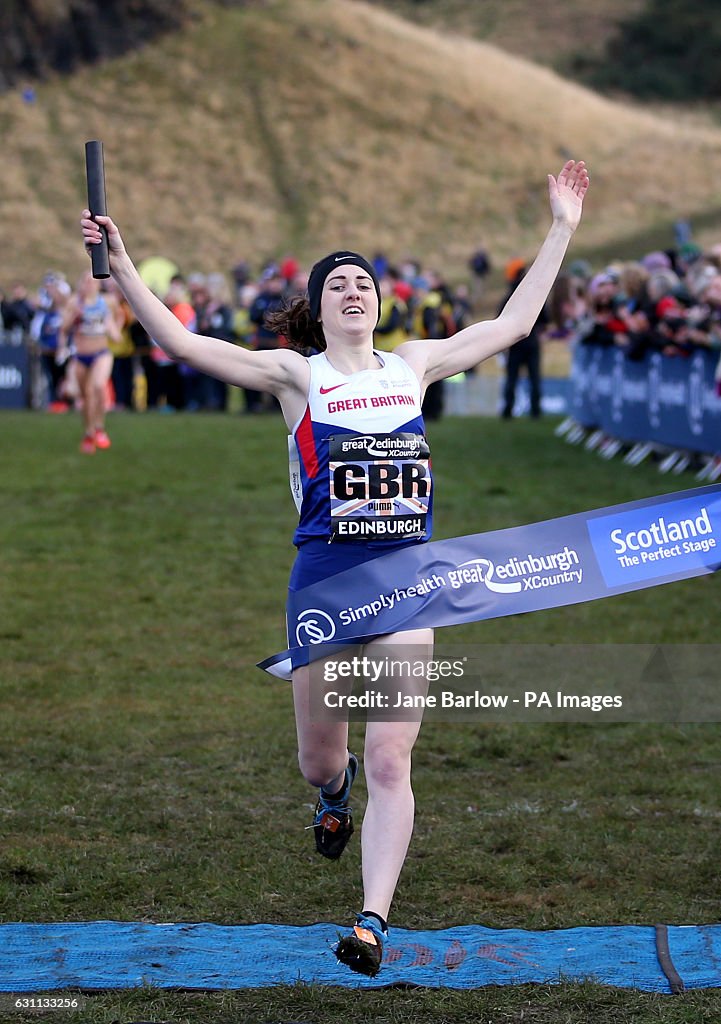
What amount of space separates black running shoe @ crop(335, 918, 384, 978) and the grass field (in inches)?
6.8

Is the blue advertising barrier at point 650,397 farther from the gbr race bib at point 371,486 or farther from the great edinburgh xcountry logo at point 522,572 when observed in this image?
the gbr race bib at point 371,486

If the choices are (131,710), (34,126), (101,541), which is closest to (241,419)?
(101,541)

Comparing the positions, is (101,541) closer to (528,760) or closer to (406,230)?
(528,760)

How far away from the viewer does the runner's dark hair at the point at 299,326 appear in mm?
5246

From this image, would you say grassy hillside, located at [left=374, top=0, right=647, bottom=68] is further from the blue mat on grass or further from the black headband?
the blue mat on grass

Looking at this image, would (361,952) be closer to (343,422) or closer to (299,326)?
(343,422)

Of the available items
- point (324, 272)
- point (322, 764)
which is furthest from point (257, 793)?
point (324, 272)

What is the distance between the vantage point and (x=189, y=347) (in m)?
4.87

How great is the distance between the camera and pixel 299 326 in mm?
5254

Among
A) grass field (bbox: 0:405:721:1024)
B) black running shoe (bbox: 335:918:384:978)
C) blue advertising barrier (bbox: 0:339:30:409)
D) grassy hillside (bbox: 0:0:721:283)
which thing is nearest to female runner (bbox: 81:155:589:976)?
black running shoe (bbox: 335:918:384:978)

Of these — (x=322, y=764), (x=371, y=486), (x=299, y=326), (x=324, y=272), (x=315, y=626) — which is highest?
(x=324, y=272)

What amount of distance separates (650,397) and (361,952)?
14590 millimetres

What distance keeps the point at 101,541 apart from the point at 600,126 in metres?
60.6

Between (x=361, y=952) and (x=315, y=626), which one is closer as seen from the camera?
(x=361, y=952)
